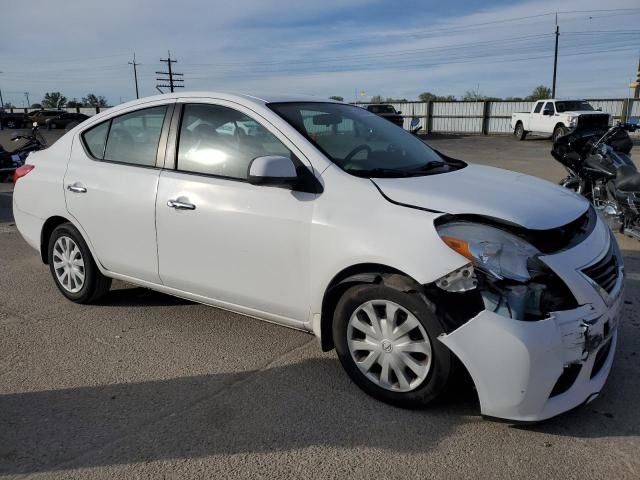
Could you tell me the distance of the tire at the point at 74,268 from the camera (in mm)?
4414

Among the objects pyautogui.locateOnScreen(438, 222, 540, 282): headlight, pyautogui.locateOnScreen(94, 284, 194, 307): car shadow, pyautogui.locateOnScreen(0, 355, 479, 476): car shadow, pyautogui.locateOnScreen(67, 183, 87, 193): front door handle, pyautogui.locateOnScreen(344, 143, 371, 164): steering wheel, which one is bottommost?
pyautogui.locateOnScreen(0, 355, 479, 476): car shadow

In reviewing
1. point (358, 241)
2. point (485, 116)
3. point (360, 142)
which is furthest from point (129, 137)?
point (485, 116)

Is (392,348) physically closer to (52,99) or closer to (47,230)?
(47,230)

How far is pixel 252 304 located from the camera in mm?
3475

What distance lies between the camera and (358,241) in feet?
9.61

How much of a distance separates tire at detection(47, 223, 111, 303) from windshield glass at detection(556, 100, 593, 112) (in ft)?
81.4

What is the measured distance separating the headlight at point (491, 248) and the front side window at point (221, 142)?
3.73 ft

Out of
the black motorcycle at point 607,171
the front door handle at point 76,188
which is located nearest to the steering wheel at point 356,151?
the front door handle at point 76,188

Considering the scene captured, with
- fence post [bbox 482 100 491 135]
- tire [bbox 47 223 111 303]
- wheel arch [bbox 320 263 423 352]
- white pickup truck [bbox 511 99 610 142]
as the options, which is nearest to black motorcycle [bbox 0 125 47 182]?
tire [bbox 47 223 111 303]

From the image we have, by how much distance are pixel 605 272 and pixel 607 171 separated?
4.37 metres

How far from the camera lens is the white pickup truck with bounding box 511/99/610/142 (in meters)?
22.8

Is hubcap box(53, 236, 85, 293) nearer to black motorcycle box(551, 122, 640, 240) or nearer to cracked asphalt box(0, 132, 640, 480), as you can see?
cracked asphalt box(0, 132, 640, 480)

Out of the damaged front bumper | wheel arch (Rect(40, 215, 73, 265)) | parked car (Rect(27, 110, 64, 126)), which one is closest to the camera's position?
the damaged front bumper

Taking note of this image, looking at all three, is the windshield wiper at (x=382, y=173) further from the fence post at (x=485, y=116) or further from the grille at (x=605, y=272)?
the fence post at (x=485, y=116)
